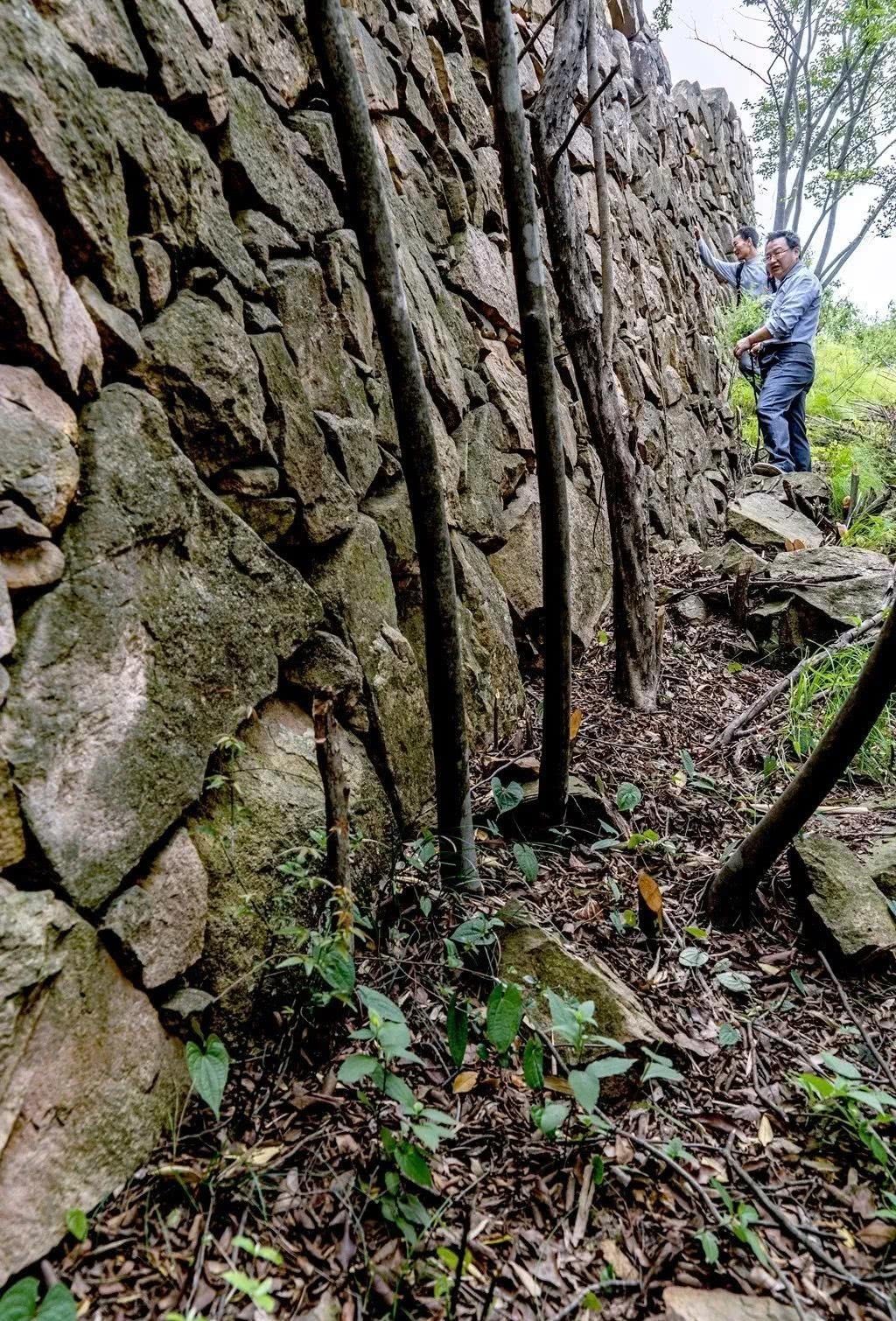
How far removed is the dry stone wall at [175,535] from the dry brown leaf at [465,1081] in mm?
625

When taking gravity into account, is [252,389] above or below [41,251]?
below

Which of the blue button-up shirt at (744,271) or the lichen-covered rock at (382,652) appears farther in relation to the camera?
the blue button-up shirt at (744,271)

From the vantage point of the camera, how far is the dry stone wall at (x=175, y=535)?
1538mm

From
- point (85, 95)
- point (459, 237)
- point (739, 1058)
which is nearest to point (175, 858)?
Result: point (739, 1058)

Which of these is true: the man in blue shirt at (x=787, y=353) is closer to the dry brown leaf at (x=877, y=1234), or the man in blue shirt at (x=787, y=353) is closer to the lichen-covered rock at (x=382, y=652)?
the lichen-covered rock at (x=382, y=652)

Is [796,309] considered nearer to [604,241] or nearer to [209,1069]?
[604,241]

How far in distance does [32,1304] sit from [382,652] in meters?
1.93

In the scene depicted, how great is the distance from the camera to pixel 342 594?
2.60 m

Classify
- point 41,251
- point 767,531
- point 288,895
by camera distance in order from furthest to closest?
1. point 767,531
2. point 288,895
3. point 41,251

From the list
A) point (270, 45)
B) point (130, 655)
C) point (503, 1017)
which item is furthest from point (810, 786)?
point (270, 45)

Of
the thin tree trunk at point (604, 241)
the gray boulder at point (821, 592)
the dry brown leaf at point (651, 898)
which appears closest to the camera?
the dry brown leaf at point (651, 898)

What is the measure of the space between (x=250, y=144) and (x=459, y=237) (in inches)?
69.3

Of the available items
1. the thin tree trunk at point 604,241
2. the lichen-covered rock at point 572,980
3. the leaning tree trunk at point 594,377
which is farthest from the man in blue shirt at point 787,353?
the lichen-covered rock at point 572,980

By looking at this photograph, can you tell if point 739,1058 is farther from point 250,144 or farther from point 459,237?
point 459,237
